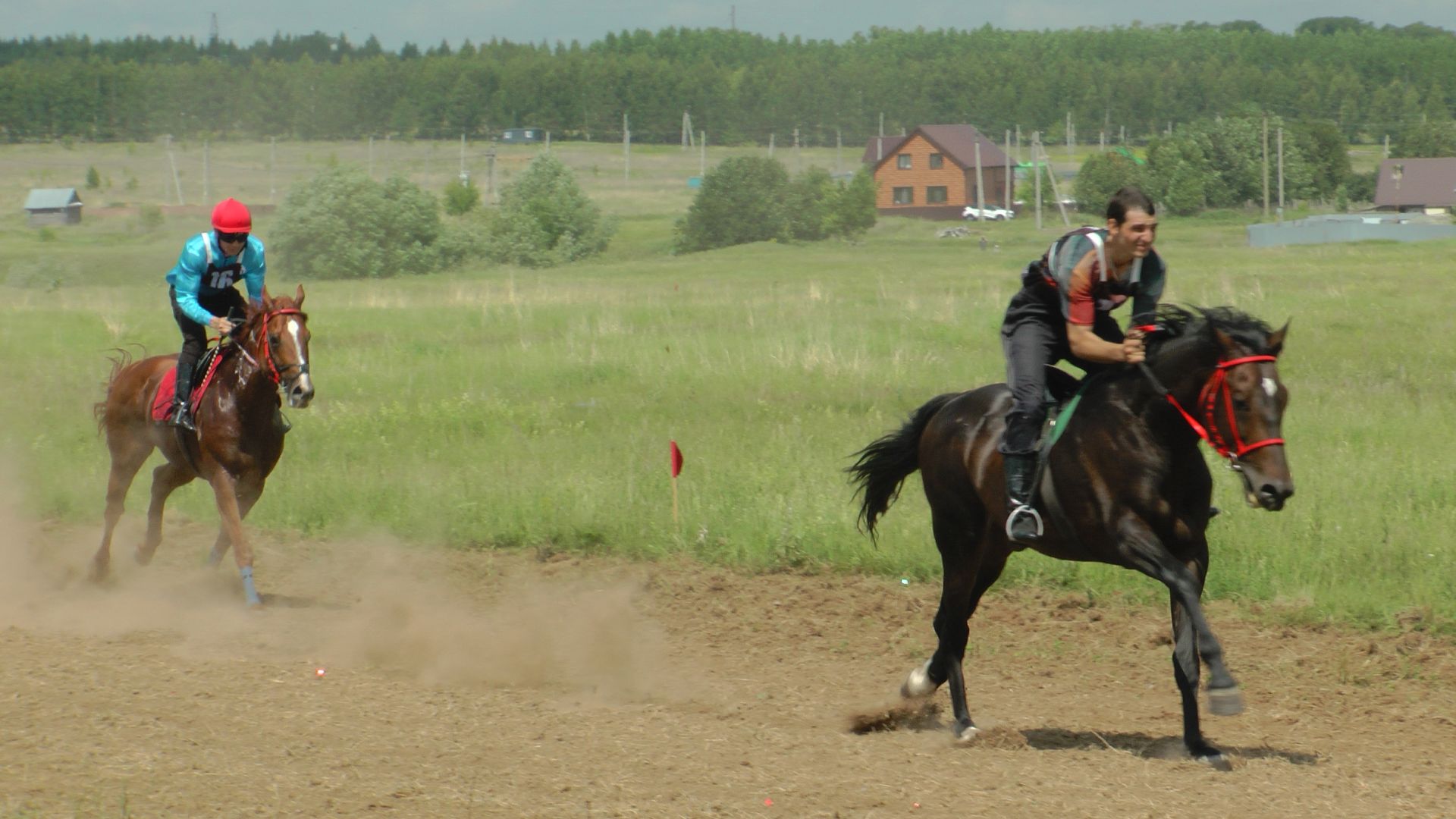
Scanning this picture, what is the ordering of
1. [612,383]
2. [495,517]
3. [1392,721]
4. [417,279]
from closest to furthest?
[1392,721], [495,517], [612,383], [417,279]

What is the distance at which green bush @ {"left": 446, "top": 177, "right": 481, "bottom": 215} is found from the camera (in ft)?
256

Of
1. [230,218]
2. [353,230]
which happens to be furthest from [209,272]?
[353,230]

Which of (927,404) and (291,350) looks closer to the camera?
(927,404)

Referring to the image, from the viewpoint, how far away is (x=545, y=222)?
205 ft

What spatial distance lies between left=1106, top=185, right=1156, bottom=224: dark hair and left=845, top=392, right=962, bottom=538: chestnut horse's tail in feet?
5.75

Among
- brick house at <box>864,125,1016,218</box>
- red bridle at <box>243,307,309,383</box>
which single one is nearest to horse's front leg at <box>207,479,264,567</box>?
red bridle at <box>243,307,309,383</box>

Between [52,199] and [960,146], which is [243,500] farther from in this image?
[960,146]

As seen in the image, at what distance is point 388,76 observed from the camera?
128750mm

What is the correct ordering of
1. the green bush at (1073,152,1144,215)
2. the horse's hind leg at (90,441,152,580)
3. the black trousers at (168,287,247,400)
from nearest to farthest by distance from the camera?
the black trousers at (168,287,247,400) → the horse's hind leg at (90,441,152,580) → the green bush at (1073,152,1144,215)

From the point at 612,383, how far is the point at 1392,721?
12.2m

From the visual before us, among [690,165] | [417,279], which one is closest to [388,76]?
[690,165]

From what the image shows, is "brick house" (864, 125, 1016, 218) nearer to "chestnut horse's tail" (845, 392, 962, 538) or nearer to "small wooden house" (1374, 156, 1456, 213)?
"small wooden house" (1374, 156, 1456, 213)

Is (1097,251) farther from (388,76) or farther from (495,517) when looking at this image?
(388,76)

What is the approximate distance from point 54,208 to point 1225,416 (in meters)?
82.0
